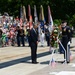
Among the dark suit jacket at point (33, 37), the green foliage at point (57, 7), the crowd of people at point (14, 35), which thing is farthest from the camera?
the green foliage at point (57, 7)

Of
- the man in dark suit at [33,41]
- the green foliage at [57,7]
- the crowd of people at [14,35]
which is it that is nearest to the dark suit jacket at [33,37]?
the man in dark suit at [33,41]

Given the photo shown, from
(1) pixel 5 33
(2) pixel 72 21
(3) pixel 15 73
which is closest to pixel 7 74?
(3) pixel 15 73

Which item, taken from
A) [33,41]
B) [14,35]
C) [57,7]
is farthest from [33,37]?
[57,7]

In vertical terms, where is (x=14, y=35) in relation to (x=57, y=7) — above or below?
below

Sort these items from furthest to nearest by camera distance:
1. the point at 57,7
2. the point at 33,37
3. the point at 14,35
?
the point at 57,7, the point at 14,35, the point at 33,37

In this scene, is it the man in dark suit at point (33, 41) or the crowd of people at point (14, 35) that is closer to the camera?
the man in dark suit at point (33, 41)

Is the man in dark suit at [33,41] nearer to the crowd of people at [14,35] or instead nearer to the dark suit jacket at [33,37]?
the dark suit jacket at [33,37]

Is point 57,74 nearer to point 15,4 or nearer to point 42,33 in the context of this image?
point 42,33

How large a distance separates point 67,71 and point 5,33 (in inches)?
585

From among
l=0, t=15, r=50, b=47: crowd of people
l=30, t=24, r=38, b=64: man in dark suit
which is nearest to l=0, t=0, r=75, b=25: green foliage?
l=0, t=15, r=50, b=47: crowd of people

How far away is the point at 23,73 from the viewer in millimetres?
11359

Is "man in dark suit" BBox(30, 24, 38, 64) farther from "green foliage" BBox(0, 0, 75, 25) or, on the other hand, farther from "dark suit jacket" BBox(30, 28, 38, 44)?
"green foliage" BBox(0, 0, 75, 25)

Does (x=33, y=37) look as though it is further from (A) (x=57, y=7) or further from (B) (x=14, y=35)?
(A) (x=57, y=7)

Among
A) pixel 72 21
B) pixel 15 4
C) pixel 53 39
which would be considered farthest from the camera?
pixel 15 4
